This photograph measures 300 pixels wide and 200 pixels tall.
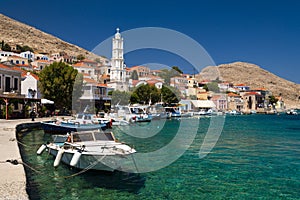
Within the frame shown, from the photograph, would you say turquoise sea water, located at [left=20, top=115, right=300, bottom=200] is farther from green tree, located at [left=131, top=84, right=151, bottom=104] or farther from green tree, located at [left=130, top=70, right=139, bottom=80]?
green tree, located at [left=130, top=70, right=139, bottom=80]

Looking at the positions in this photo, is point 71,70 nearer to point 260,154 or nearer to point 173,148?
point 173,148

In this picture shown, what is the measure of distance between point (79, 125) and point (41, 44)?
510ft

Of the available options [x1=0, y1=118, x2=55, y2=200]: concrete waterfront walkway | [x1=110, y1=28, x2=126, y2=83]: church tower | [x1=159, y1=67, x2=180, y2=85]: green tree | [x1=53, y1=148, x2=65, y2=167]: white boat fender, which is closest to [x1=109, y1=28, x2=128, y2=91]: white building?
[x1=110, y1=28, x2=126, y2=83]: church tower

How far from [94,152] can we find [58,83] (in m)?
33.3

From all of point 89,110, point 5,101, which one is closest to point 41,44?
point 89,110

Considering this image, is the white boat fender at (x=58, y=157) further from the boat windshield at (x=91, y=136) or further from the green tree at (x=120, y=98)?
the green tree at (x=120, y=98)

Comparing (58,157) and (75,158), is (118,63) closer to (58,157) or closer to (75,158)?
(58,157)

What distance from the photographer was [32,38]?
174000mm

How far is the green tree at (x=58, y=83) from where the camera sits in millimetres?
42812

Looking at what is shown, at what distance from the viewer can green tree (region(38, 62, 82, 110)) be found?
1686 inches

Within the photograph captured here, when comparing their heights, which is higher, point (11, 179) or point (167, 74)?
point (167, 74)

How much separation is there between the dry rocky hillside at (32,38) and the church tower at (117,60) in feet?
202

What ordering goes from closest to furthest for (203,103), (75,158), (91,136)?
(75,158) < (91,136) < (203,103)

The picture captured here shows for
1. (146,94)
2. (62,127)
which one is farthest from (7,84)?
(146,94)
